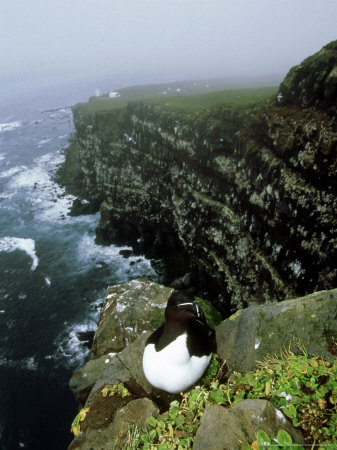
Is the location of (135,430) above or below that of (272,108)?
below

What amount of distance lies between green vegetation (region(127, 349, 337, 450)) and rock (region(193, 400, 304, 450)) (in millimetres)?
171

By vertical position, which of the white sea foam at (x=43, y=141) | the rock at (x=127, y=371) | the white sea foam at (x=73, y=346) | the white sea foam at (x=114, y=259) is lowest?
the white sea foam at (x=73, y=346)

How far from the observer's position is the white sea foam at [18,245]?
119 ft

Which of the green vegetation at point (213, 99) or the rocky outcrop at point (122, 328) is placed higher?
the green vegetation at point (213, 99)

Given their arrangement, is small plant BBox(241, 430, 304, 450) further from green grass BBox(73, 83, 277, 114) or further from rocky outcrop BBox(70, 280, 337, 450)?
green grass BBox(73, 83, 277, 114)

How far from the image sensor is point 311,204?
1372 cm

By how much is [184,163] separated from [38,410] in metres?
23.4

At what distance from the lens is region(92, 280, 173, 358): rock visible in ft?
40.4

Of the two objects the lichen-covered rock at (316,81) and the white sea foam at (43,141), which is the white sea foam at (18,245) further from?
the white sea foam at (43,141)

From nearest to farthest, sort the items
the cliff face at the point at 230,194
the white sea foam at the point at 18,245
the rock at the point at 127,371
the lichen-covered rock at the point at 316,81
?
the rock at the point at 127,371 < the lichen-covered rock at the point at 316,81 < the cliff face at the point at 230,194 < the white sea foam at the point at 18,245

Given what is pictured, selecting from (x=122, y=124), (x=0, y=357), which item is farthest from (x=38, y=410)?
(x=122, y=124)

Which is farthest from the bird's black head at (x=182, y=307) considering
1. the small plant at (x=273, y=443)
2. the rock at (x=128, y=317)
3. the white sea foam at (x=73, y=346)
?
the white sea foam at (x=73, y=346)

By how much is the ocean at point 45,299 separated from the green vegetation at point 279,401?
668 inches

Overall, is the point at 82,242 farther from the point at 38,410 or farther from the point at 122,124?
the point at 38,410
